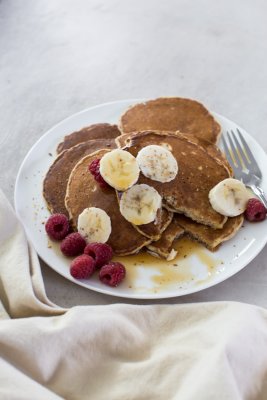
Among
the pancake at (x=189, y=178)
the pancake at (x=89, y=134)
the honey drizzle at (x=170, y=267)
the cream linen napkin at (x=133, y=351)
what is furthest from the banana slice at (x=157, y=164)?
the cream linen napkin at (x=133, y=351)

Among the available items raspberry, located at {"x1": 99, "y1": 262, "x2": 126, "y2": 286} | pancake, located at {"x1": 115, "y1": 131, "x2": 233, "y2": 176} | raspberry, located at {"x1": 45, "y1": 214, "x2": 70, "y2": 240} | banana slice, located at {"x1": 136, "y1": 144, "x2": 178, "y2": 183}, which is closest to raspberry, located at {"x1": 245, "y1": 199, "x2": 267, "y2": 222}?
pancake, located at {"x1": 115, "y1": 131, "x2": 233, "y2": 176}

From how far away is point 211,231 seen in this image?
189 centimetres

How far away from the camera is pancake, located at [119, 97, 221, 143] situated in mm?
2215

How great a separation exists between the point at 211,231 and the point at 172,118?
580mm

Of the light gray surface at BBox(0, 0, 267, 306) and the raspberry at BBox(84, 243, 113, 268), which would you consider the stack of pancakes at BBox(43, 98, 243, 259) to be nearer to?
the raspberry at BBox(84, 243, 113, 268)

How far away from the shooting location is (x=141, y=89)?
2.72 meters

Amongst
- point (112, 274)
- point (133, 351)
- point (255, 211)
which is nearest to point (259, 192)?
point (255, 211)

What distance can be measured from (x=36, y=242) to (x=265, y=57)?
1684 mm

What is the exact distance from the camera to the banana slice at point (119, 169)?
6.01 ft

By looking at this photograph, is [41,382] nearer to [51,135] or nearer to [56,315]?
[56,315]

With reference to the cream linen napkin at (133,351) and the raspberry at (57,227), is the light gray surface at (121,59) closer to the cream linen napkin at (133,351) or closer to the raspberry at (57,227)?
the raspberry at (57,227)

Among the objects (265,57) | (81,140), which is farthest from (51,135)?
(265,57)

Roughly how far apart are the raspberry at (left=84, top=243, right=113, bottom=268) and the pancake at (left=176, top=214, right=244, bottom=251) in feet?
0.92

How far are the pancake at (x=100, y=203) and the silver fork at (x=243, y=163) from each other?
0.48m
